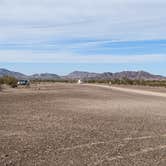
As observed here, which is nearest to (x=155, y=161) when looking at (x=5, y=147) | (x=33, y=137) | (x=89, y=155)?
(x=89, y=155)

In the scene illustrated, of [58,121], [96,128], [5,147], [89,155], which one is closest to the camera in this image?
[89,155]

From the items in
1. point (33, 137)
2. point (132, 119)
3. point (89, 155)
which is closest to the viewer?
point (89, 155)

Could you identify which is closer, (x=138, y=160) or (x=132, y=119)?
(x=138, y=160)

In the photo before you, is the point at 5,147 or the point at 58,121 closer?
the point at 5,147

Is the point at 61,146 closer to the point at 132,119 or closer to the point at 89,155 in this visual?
the point at 89,155

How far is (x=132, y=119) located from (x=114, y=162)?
1159 centimetres

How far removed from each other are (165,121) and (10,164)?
11.9 m

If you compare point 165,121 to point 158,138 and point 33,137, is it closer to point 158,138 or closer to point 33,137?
point 158,138

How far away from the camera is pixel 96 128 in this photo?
18250 millimetres

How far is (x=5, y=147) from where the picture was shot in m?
13.2

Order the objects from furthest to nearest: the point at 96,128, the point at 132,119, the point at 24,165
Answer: the point at 132,119
the point at 96,128
the point at 24,165

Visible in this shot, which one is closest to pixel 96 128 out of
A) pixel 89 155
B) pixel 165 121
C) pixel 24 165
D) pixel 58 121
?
pixel 58 121

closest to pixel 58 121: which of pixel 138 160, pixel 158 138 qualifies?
pixel 158 138

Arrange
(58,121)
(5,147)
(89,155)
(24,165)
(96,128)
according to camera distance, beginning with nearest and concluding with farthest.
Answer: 1. (24,165)
2. (89,155)
3. (5,147)
4. (96,128)
5. (58,121)
